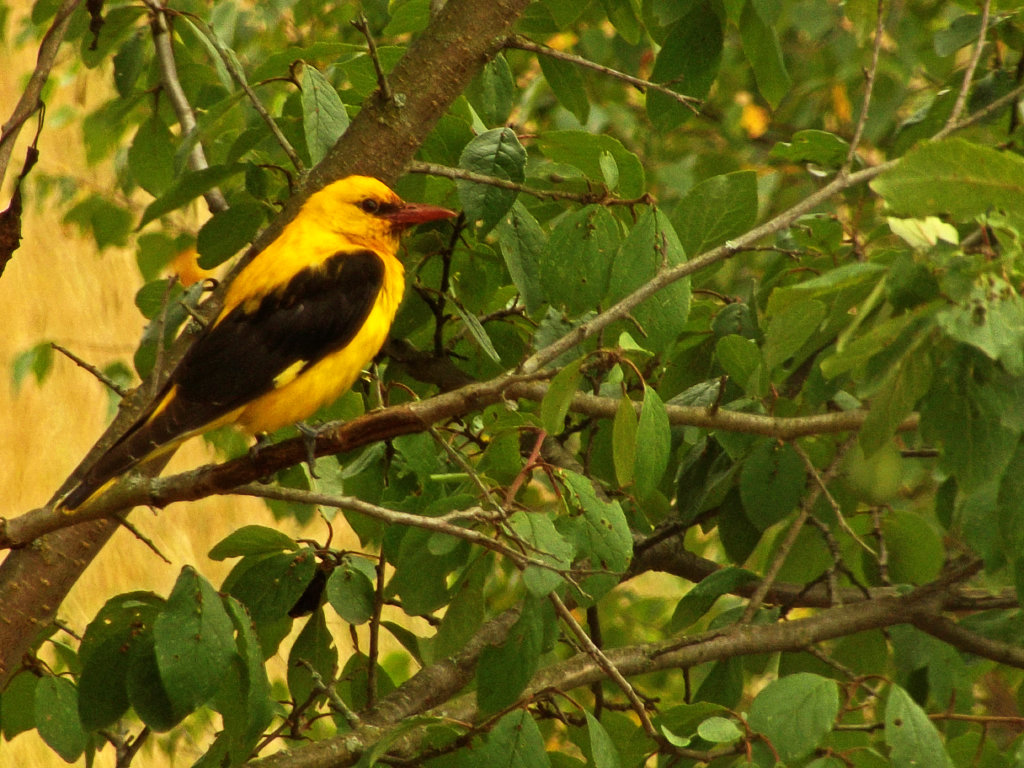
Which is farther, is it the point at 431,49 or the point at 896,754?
the point at 431,49

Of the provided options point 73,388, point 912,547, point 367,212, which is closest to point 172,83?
point 367,212

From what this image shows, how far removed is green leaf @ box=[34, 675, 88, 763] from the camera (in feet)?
7.77

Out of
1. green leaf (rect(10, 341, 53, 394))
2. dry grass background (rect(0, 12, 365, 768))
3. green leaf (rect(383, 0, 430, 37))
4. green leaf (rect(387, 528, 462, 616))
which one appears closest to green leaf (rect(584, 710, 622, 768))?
green leaf (rect(387, 528, 462, 616))

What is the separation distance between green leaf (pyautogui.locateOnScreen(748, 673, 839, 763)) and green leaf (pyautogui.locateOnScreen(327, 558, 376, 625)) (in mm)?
830

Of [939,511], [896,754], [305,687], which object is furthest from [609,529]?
[305,687]

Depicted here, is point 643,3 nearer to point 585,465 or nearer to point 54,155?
point 585,465

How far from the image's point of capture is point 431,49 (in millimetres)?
2506

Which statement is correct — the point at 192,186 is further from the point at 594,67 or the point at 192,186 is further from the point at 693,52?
the point at 693,52

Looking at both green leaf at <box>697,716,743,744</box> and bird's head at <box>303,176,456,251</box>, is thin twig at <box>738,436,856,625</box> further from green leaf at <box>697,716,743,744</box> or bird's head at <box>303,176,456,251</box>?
bird's head at <box>303,176,456,251</box>

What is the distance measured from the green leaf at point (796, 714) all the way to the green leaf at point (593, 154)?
3.29ft

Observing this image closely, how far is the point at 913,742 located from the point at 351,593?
1103 mm

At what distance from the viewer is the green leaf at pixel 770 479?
7.84 ft

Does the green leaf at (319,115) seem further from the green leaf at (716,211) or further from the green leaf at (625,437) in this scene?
the green leaf at (625,437)

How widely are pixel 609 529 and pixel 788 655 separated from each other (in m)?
0.85
